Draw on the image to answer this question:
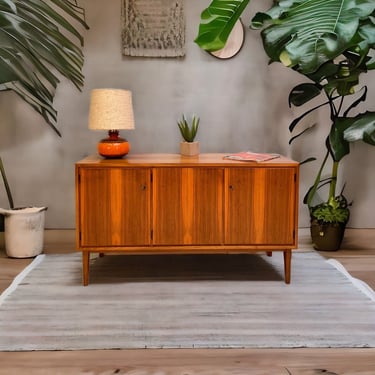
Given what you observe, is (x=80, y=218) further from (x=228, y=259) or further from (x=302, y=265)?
(x=302, y=265)

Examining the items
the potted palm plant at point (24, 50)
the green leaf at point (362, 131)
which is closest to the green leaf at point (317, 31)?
the green leaf at point (362, 131)

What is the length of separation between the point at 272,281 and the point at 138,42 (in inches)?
69.1

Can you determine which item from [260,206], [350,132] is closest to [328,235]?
[350,132]

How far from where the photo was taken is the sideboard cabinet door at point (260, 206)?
8.53 feet

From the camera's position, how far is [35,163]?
344 cm

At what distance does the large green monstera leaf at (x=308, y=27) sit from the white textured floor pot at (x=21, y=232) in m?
1.46

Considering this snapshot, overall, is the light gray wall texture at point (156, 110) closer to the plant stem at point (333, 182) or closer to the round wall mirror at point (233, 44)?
the round wall mirror at point (233, 44)

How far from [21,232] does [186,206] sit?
111 centimetres

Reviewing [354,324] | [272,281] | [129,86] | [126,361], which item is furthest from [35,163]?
[354,324]

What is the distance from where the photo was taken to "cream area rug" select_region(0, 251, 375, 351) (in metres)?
1.97

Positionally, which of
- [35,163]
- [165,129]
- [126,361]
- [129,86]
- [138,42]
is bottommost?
[126,361]

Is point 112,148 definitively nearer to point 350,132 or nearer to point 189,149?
point 189,149

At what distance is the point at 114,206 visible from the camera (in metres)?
2.59

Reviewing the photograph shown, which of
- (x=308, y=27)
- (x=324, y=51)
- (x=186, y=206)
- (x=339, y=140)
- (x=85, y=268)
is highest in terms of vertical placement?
(x=308, y=27)
